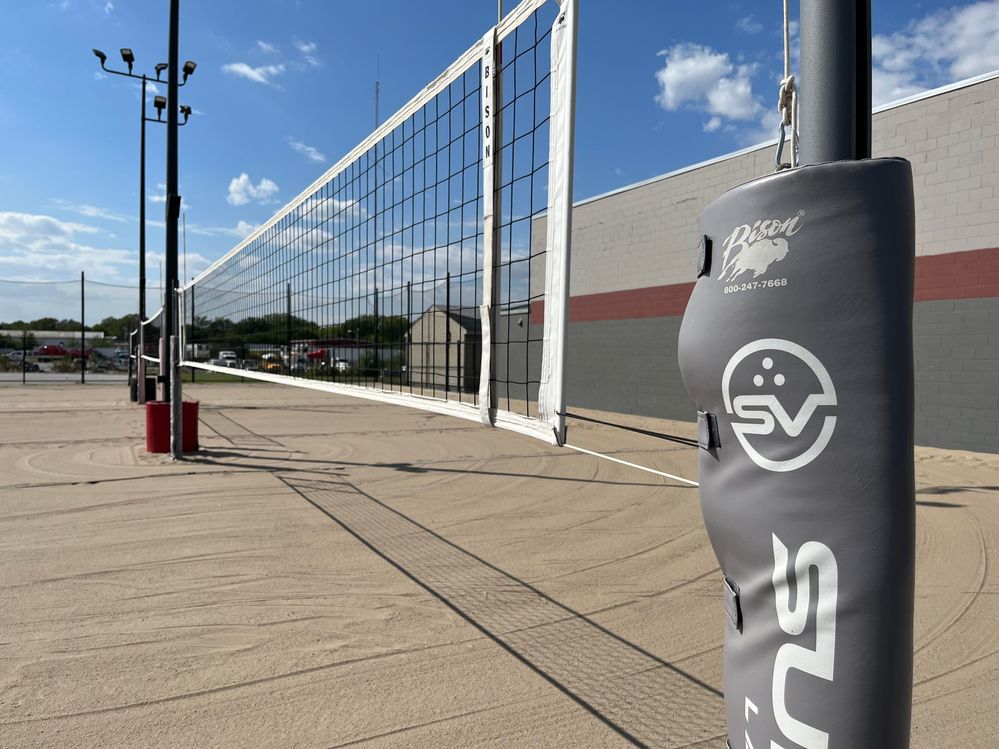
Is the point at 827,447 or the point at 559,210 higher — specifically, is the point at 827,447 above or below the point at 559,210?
below

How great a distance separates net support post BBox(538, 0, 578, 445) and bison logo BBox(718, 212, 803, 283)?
162cm

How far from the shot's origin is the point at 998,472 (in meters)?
8.17

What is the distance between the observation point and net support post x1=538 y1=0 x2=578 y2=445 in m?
3.08

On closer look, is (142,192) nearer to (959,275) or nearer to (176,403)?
(176,403)

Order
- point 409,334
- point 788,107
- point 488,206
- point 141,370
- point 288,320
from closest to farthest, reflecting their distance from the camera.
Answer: point 788,107 < point 488,206 < point 409,334 < point 288,320 < point 141,370

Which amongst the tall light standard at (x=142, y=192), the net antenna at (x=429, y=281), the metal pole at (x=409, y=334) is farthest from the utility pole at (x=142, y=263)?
the metal pole at (x=409, y=334)

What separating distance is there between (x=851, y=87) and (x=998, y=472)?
8722mm

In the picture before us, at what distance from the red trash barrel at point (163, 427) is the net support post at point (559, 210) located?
7.13 metres

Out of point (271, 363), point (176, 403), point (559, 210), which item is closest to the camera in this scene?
point (559, 210)

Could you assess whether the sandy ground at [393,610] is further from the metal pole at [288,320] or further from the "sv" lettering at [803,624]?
the metal pole at [288,320]

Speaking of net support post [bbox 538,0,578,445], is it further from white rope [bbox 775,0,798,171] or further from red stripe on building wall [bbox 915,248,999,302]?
red stripe on building wall [bbox 915,248,999,302]

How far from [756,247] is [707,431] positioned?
39cm

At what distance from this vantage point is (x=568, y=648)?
3299 millimetres

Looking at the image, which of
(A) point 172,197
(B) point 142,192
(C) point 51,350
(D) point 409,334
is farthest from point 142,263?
(C) point 51,350
